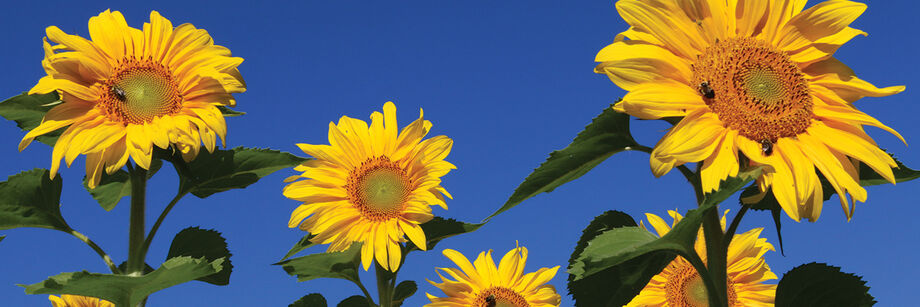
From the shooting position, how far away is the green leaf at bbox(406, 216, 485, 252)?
441cm

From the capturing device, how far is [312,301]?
16.0 feet

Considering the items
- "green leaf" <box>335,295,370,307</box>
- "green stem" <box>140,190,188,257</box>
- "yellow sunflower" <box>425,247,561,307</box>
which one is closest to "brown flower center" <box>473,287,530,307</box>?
"yellow sunflower" <box>425,247,561,307</box>

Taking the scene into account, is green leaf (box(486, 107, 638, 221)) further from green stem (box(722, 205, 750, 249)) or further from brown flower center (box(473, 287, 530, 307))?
brown flower center (box(473, 287, 530, 307))

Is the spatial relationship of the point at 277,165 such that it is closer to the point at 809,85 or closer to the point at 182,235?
the point at 182,235

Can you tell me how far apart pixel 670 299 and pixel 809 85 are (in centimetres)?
170

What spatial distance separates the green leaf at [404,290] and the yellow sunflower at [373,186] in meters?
0.27

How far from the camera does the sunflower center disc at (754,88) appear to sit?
2623 mm

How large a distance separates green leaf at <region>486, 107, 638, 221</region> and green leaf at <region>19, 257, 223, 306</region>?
56.6 inches

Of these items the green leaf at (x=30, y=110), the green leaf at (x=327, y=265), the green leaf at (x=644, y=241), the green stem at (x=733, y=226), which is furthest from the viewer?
the green leaf at (x=327, y=265)

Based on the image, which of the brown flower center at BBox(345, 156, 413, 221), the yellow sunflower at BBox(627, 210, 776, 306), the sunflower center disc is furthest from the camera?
the brown flower center at BBox(345, 156, 413, 221)

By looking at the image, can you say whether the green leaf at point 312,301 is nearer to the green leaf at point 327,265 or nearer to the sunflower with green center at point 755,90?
the green leaf at point 327,265

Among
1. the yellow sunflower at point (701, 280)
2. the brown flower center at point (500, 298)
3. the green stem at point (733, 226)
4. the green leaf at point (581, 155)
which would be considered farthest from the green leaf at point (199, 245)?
the green stem at point (733, 226)

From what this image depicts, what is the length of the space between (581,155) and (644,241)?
374 millimetres

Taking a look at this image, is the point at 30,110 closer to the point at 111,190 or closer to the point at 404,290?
the point at 111,190
